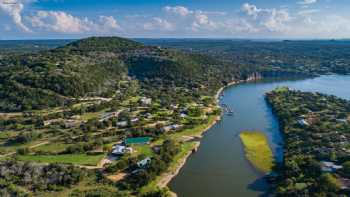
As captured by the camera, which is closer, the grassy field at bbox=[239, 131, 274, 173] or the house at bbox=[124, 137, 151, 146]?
the grassy field at bbox=[239, 131, 274, 173]

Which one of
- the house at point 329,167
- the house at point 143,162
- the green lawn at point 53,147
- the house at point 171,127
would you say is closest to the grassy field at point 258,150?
the house at point 329,167

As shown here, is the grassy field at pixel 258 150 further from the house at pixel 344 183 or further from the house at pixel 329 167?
the house at pixel 344 183

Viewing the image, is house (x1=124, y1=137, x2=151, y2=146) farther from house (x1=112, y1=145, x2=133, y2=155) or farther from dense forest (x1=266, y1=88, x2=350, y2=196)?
dense forest (x1=266, y1=88, x2=350, y2=196)

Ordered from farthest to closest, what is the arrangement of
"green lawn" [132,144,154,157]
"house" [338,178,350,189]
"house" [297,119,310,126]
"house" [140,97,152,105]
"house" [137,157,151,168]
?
1. "house" [140,97,152,105]
2. "house" [297,119,310,126]
3. "green lawn" [132,144,154,157]
4. "house" [137,157,151,168]
5. "house" [338,178,350,189]

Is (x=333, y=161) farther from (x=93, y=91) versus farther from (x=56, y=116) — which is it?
(x=93, y=91)

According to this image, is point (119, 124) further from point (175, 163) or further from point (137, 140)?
point (175, 163)

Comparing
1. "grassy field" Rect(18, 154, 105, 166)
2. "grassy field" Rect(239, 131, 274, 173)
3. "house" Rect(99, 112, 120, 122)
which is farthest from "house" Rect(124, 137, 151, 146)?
"grassy field" Rect(239, 131, 274, 173)
